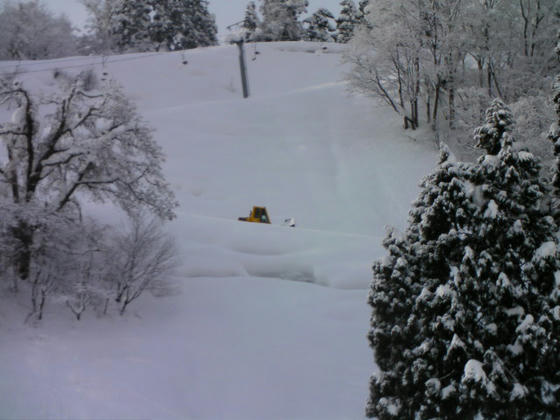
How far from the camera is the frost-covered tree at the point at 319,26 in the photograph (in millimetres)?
68750

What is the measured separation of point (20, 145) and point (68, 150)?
1.56 m

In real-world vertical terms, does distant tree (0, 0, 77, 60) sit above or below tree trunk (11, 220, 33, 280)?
above

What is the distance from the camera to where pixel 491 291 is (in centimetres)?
791

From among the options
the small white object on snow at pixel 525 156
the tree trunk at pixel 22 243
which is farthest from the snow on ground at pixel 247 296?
the small white object on snow at pixel 525 156

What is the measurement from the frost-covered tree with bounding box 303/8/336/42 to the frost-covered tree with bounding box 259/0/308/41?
334 cm

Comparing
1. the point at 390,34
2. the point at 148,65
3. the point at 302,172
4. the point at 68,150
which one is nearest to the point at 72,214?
the point at 68,150

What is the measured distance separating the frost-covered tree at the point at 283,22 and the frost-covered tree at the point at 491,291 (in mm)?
59666

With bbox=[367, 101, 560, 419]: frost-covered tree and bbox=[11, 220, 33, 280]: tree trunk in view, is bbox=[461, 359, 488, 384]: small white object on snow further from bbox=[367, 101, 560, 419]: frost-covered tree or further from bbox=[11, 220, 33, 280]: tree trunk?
bbox=[11, 220, 33, 280]: tree trunk

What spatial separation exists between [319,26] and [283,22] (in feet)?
26.3

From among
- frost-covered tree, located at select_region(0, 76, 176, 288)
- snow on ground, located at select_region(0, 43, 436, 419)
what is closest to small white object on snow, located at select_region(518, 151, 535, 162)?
snow on ground, located at select_region(0, 43, 436, 419)

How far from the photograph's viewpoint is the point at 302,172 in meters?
27.9

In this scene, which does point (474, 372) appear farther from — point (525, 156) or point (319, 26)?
point (319, 26)

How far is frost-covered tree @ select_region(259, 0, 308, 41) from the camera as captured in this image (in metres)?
64.1

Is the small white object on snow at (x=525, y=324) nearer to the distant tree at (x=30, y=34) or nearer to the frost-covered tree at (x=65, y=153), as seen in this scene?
the frost-covered tree at (x=65, y=153)
